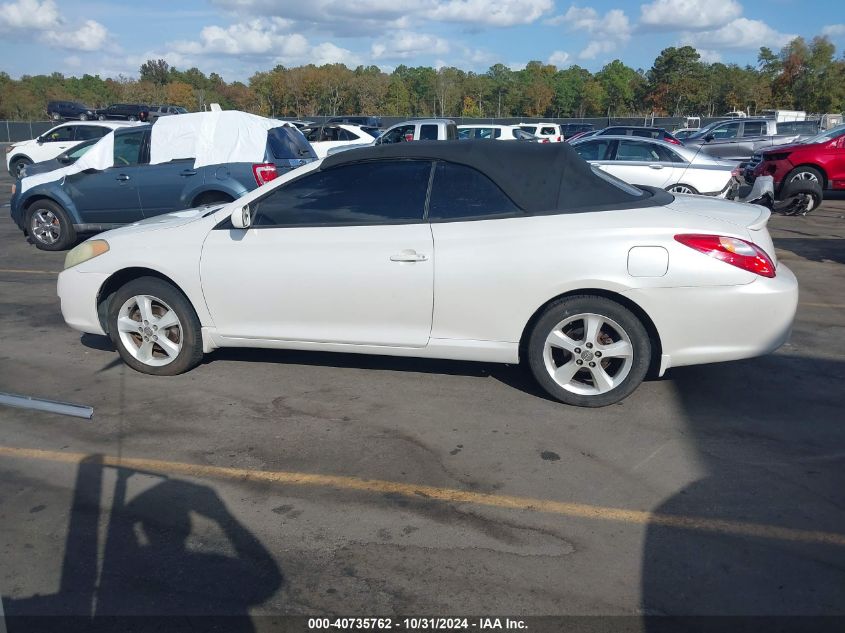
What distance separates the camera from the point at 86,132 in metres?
23.3

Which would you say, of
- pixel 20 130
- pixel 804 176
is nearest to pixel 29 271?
pixel 804 176

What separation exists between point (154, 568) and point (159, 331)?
270 centimetres

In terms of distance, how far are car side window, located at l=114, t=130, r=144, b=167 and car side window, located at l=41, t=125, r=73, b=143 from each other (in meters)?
14.8

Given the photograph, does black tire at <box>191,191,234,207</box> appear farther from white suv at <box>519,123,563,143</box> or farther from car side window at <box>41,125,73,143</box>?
white suv at <box>519,123,563,143</box>

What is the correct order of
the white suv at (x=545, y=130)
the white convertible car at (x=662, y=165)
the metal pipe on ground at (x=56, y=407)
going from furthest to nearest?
the white suv at (x=545, y=130) → the white convertible car at (x=662, y=165) → the metal pipe on ground at (x=56, y=407)

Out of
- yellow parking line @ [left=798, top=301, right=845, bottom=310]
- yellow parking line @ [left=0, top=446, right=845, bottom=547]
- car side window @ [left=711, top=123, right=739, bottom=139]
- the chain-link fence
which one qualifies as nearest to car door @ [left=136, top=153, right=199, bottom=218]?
yellow parking line @ [left=0, top=446, right=845, bottom=547]

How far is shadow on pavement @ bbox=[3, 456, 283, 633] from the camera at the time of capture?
10.1 feet

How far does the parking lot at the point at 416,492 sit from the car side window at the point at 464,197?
1264mm

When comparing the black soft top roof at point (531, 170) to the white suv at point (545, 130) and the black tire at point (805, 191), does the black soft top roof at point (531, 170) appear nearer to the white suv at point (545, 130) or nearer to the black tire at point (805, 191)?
the black tire at point (805, 191)

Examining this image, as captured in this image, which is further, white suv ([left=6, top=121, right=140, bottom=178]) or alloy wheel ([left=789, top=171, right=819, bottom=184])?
white suv ([left=6, top=121, right=140, bottom=178])

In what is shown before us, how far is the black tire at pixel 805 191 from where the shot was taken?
1500cm

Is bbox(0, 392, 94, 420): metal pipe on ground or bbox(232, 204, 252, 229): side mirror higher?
bbox(232, 204, 252, 229): side mirror

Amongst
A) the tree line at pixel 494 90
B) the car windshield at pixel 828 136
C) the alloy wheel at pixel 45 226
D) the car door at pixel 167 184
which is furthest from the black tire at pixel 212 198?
the tree line at pixel 494 90

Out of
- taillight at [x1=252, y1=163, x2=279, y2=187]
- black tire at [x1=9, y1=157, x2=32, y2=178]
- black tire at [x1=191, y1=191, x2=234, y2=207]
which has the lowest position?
black tire at [x1=9, y1=157, x2=32, y2=178]
